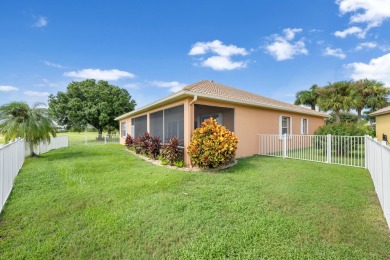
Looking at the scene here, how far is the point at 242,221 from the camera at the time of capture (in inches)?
131

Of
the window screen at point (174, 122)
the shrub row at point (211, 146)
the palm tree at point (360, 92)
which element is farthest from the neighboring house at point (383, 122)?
the window screen at point (174, 122)

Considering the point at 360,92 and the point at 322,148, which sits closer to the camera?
the point at 322,148

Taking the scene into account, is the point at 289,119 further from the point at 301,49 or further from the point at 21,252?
the point at 21,252

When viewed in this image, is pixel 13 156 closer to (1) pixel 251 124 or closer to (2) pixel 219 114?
(2) pixel 219 114

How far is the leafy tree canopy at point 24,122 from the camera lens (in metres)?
9.79

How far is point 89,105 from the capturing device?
92.0 ft

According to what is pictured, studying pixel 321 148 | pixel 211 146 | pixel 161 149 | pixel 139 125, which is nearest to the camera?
pixel 211 146

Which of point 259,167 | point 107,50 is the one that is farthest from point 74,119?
point 259,167

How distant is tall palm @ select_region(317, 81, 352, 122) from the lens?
22.3 metres

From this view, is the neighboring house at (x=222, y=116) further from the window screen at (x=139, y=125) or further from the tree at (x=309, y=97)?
the tree at (x=309, y=97)

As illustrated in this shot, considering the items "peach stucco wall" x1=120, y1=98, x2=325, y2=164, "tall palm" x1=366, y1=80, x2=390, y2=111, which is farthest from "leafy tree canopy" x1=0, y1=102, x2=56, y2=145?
"tall palm" x1=366, y1=80, x2=390, y2=111

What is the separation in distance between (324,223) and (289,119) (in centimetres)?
1087

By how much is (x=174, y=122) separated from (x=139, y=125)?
675cm

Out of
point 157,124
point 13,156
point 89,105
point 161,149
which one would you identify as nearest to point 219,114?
point 157,124
